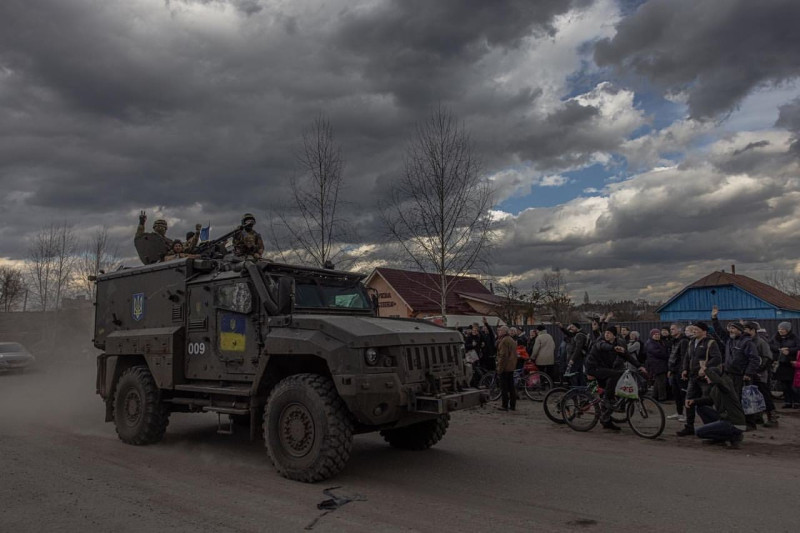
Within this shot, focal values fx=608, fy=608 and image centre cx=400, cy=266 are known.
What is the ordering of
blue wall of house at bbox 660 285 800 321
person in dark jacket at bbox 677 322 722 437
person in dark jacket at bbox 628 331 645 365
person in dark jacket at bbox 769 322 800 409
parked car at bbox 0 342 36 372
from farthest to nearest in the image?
blue wall of house at bbox 660 285 800 321, parked car at bbox 0 342 36 372, person in dark jacket at bbox 628 331 645 365, person in dark jacket at bbox 769 322 800 409, person in dark jacket at bbox 677 322 722 437

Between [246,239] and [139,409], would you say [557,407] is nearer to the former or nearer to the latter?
[246,239]

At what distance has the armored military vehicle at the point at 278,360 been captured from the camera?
648 cm

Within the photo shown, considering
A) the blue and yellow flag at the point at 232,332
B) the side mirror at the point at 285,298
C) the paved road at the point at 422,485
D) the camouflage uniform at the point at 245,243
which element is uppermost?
the camouflage uniform at the point at 245,243

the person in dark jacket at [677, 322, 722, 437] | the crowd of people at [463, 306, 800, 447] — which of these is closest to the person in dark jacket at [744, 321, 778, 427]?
the crowd of people at [463, 306, 800, 447]

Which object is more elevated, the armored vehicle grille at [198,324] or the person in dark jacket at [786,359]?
the armored vehicle grille at [198,324]

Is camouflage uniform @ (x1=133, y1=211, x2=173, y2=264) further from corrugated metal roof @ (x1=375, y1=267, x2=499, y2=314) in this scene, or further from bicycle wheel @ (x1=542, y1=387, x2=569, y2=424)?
corrugated metal roof @ (x1=375, y1=267, x2=499, y2=314)

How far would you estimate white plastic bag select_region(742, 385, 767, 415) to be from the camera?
1000 centimetres

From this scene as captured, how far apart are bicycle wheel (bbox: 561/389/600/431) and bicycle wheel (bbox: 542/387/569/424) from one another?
29 centimetres

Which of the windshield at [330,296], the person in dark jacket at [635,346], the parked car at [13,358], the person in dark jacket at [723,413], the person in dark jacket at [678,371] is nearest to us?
the windshield at [330,296]

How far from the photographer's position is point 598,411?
10109 mm

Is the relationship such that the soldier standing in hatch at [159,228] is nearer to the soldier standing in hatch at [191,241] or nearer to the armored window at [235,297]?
the soldier standing in hatch at [191,241]

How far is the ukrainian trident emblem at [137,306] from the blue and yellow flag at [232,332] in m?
2.15

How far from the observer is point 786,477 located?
273 inches

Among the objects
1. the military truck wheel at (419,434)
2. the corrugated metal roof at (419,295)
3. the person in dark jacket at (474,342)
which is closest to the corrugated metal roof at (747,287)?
the corrugated metal roof at (419,295)
